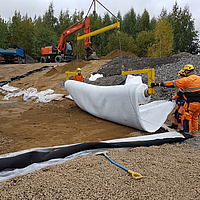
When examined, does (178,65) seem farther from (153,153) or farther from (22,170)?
(22,170)

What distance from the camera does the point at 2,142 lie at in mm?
3695

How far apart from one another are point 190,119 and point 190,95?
0.52 metres

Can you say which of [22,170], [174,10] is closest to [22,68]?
[22,170]

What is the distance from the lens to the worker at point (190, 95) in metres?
3.80

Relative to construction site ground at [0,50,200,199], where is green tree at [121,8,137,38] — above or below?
above

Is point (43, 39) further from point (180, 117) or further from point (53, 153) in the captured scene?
point (53, 153)

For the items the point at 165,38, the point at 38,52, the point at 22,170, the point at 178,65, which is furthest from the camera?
the point at 38,52

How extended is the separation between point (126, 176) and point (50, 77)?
11.4m

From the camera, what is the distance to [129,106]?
4168 mm

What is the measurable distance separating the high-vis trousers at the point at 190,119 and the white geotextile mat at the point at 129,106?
48 cm

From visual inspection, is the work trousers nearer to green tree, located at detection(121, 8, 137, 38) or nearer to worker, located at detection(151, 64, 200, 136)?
worker, located at detection(151, 64, 200, 136)

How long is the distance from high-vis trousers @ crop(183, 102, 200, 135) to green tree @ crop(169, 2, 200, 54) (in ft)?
95.8

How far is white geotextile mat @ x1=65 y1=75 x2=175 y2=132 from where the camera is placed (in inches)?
160

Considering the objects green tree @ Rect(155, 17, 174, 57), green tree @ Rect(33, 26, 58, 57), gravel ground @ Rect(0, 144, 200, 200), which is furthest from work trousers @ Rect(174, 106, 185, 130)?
green tree @ Rect(33, 26, 58, 57)
